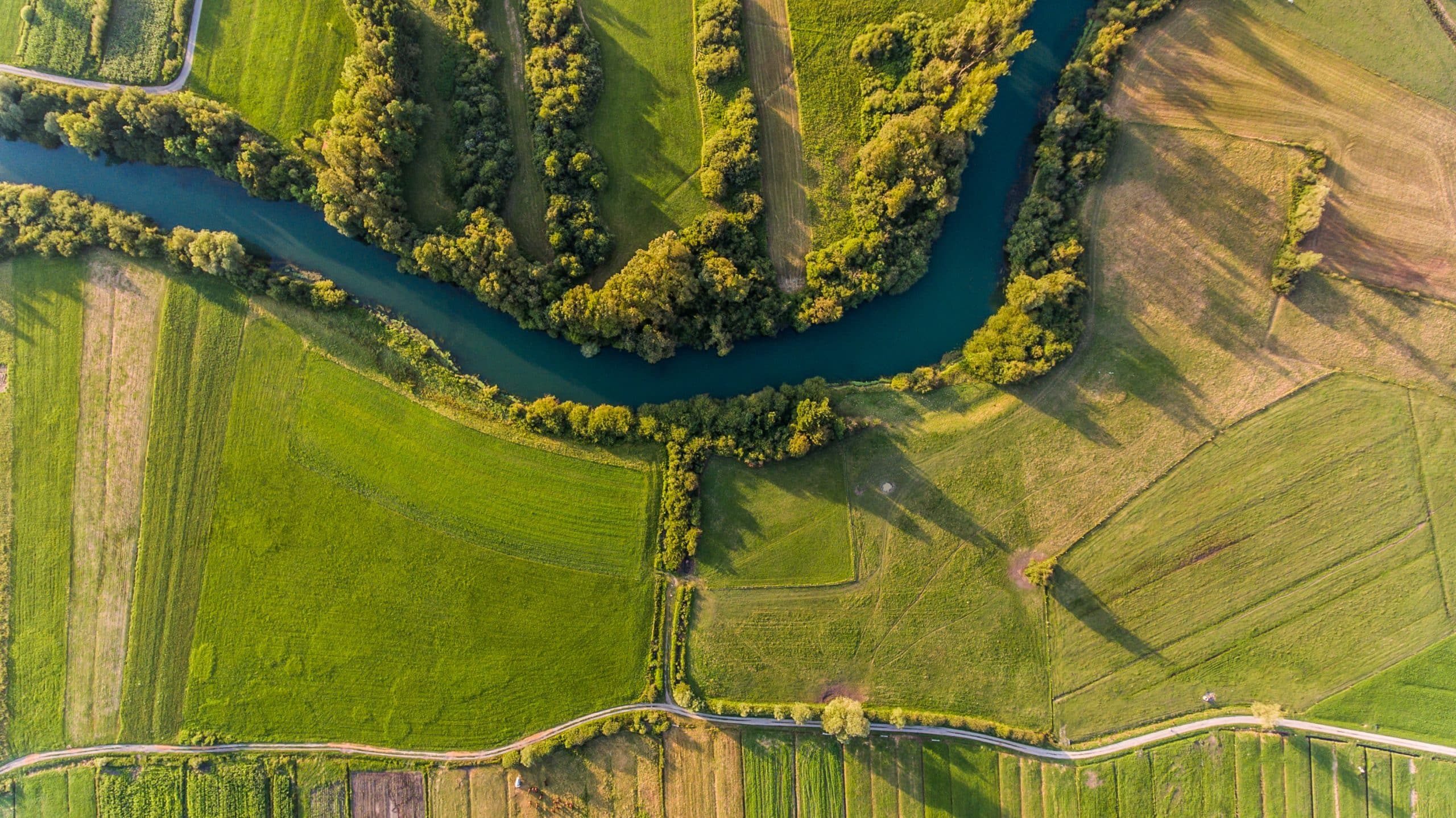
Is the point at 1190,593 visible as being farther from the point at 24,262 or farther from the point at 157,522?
the point at 24,262

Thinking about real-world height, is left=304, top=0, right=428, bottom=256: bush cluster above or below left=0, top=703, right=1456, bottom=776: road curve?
above

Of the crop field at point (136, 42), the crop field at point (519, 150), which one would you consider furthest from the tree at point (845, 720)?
the crop field at point (136, 42)

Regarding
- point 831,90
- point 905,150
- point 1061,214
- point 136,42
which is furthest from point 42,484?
point 1061,214

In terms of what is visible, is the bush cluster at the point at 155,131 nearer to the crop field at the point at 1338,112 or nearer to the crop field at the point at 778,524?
the crop field at the point at 778,524

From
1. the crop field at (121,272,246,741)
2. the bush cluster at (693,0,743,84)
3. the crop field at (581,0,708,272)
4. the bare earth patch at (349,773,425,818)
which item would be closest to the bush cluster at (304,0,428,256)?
the crop field at (121,272,246,741)

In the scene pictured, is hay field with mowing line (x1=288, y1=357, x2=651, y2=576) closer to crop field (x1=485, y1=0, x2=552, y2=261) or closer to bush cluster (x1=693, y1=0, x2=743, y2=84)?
crop field (x1=485, y1=0, x2=552, y2=261)

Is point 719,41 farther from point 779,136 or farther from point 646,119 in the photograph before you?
point 779,136
